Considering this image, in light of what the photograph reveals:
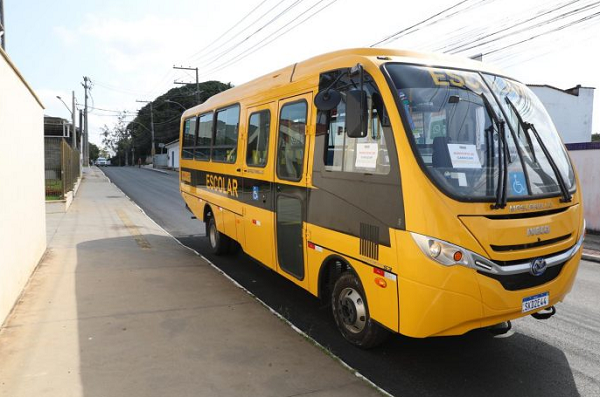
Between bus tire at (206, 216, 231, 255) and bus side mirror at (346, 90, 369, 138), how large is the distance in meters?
5.09

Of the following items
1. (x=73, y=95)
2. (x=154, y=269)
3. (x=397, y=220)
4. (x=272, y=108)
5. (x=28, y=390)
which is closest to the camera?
(x=28, y=390)

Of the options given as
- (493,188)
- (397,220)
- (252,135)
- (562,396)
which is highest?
(252,135)

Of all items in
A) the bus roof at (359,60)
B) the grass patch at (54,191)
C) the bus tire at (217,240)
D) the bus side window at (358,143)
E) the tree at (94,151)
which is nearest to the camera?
the bus side window at (358,143)

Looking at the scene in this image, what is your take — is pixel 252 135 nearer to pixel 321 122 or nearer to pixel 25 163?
pixel 321 122

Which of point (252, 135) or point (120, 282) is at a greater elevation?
point (252, 135)

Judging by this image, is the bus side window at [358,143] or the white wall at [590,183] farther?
the white wall at [590,183]

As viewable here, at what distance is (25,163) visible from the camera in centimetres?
613

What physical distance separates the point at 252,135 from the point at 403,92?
3186 millimetres

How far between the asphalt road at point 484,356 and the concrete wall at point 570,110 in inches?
1005

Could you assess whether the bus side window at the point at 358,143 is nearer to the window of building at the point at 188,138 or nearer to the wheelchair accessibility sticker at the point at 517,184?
the wheelchair accessibility sticker at the point at 517,184

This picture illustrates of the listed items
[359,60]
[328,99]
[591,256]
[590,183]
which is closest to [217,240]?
[328,99]

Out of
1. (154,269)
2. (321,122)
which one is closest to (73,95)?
(154,269)

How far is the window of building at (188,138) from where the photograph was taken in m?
10.2

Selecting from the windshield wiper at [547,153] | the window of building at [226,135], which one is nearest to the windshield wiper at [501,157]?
the windshield wiper at [547,153]
